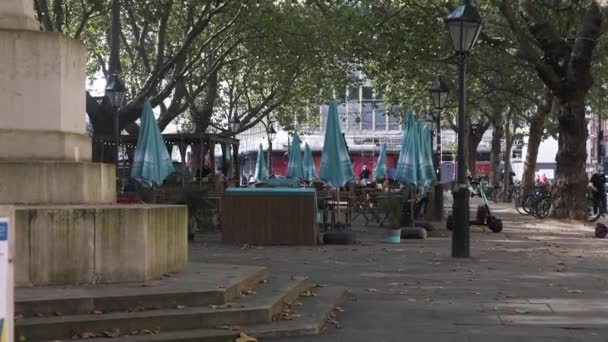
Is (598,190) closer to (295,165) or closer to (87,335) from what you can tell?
(295,165)

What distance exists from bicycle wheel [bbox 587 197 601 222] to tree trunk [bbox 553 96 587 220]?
0.60 m

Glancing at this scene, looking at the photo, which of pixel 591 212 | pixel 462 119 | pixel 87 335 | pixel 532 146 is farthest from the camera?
pixel 532 146

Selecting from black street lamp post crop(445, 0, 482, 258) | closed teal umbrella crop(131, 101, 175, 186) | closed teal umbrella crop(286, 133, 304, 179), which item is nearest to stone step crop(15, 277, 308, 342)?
black street lamp post crop(445, 0, 482, 258)

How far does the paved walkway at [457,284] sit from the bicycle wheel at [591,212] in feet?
15.0

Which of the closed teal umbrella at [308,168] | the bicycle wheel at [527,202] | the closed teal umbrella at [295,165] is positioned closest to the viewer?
the bicycle wheel at [527,202]

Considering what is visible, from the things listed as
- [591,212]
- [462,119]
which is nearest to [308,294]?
[462,119]

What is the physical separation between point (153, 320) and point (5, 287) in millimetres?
3294

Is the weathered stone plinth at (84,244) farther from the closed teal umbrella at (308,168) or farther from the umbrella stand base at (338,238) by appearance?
the closed teal umbrella at (308,168)

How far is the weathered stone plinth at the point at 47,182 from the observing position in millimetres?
8727

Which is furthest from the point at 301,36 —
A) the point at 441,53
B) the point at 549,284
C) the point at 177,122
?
the point at 177,122

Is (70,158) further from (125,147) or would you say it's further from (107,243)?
(125,147)

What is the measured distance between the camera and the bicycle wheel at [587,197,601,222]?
24392mm

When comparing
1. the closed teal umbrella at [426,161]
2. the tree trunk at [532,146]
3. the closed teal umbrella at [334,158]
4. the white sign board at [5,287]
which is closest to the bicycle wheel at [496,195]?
the tree trunk at [532,146]

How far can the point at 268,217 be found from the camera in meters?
17.2
